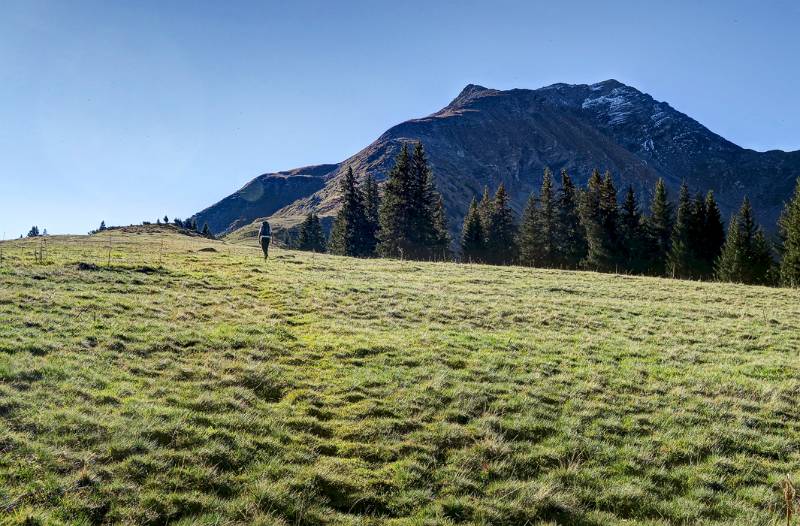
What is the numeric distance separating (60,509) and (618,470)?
8.76 m

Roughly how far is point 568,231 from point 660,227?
1207 centimetres

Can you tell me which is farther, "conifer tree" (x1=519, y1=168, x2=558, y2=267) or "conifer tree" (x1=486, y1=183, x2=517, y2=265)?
"conifer tree" (x1=486, y1=183, x2=517, y2=265)

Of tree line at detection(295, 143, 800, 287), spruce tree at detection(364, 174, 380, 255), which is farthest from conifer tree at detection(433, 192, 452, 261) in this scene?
spruce tree at detection(364, 174, 380, 255)

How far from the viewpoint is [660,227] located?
65.6 m

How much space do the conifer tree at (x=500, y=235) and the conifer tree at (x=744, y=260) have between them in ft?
92.7

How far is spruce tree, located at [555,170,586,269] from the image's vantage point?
67375 mm

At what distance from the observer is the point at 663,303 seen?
81.8 ft

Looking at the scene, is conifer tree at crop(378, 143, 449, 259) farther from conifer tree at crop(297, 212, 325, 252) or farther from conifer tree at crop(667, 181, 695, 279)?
conifer tree at crop(667, 181, 695, 279)


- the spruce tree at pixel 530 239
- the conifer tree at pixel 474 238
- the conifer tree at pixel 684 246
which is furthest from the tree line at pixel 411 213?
the conifer tree at pixel 684 246

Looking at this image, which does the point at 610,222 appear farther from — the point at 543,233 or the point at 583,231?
the point at 543,233

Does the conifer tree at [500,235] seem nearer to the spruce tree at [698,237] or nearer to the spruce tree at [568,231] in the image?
A: the spruce tree at [568,231]

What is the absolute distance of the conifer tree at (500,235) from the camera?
7575 centimetres

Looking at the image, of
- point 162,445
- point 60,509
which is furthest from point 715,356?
point 60,509

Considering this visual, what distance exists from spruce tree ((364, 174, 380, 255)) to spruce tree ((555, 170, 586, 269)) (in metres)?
27.3
